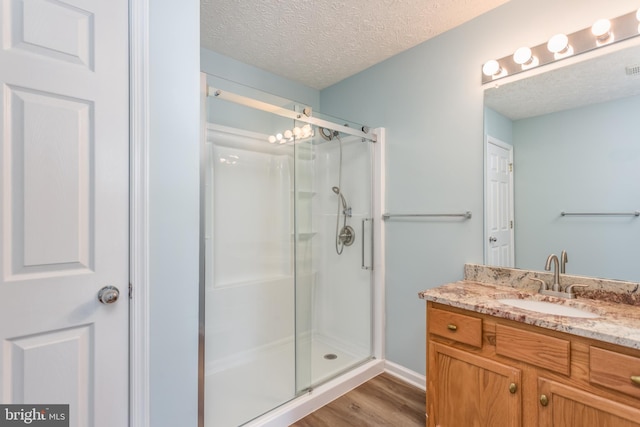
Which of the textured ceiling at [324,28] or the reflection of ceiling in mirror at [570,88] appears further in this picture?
the textured ceiling at [324,28]

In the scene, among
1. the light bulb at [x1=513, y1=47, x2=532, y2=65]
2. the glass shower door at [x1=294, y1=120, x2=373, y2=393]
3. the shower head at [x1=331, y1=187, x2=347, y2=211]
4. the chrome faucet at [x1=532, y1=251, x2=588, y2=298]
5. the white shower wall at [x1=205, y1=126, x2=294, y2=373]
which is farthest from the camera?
the shower head at [x1=331, y1=187, x2=347, y2=211]

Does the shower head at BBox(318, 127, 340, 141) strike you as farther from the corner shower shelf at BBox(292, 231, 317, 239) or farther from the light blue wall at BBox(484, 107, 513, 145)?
the light blue wall at BBox(484, 107, 513, 145)

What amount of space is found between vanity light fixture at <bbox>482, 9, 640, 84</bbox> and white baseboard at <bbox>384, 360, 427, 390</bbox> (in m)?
2.11

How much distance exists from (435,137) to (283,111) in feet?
3.66

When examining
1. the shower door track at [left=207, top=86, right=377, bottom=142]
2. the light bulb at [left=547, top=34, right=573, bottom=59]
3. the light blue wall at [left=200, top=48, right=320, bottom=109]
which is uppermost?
the light blue wall at [left=200, top=48, right=320, bottom=109]

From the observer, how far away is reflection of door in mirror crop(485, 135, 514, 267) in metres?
1.79

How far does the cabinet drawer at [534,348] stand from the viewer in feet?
3.75

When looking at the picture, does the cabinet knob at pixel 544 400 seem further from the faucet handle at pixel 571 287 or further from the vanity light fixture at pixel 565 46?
the vanity light fixture at pixel 565 46

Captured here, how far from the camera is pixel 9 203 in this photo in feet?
3.12

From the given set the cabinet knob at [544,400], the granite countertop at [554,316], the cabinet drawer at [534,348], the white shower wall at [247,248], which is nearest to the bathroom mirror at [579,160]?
the granite countertop at [554,316]

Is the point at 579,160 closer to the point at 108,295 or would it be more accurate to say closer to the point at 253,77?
the point at 108,295

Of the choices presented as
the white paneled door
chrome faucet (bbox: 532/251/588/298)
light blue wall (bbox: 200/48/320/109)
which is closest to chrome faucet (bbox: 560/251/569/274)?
chrome faucet (bbox: 532/251/588/298)

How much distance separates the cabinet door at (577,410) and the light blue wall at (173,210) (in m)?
1.48

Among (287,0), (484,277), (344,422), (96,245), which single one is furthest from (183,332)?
(287,0)
